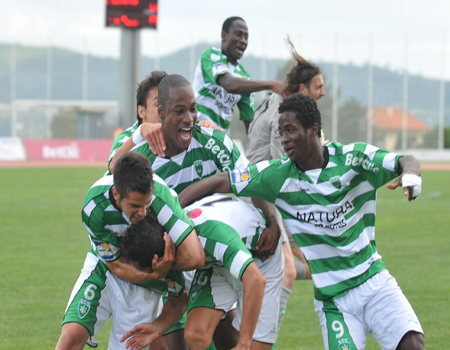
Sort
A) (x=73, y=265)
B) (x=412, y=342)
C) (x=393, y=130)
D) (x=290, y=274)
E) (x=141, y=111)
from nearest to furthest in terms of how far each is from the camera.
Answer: (x=412, y=342) < (x=141, y=111) < (x=290, y=274) < (x=73, y=265) < (x=393, y=130)

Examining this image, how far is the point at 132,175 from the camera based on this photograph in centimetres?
395

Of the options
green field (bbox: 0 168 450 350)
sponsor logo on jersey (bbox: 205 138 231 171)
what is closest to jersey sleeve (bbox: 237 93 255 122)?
green field (bbox: 0 168 450 350)

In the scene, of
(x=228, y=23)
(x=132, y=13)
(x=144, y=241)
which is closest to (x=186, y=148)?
(x=144, y=241)

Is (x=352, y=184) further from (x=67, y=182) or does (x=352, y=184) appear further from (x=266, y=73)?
(x=266, y=73)

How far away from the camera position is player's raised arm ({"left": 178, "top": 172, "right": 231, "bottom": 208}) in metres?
4.54

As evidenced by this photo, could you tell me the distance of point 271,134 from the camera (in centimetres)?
622

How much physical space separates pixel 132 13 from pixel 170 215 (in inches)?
529

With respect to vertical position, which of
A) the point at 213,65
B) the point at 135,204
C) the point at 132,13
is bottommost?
the point at 135,204

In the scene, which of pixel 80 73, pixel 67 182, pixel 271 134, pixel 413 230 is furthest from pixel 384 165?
pixel 80 73

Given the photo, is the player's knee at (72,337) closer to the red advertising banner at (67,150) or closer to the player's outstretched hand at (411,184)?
the player's outstretched hand at (411,184)

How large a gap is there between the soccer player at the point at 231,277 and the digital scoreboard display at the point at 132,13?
12930 mm

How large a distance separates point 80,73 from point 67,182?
90.7 ft

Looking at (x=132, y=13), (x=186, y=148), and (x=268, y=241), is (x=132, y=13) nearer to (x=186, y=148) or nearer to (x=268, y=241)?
(x=186, y=148)

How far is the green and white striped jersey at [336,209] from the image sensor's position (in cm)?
426
